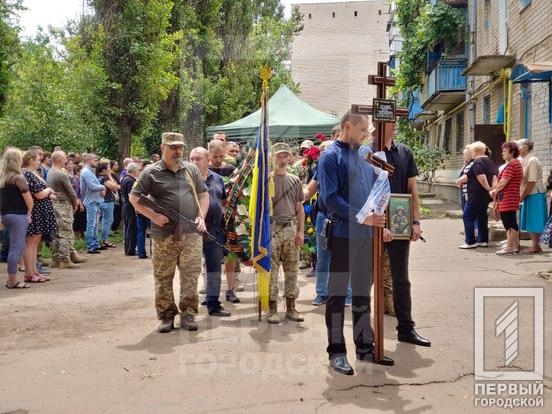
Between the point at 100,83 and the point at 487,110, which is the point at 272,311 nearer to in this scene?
the point at 100,83

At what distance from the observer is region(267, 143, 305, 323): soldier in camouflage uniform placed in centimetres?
682

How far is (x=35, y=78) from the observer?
18.3m

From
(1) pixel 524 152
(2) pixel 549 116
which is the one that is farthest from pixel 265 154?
(2) pixel 549 116

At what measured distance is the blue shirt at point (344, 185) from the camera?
4.91 m

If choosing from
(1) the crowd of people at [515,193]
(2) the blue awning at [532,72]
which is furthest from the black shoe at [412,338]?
(2) the blue awning at [532,72]

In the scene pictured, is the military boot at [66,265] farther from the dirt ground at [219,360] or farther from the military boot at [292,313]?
the military boot at [292,313]

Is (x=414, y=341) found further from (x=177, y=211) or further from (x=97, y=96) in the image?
(x=97, y=96)

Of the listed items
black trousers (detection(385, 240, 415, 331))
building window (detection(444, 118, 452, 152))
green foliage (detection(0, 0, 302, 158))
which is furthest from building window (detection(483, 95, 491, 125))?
black trousers (detection(385, 240, 415, 331))

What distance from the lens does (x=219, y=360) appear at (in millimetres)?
5332

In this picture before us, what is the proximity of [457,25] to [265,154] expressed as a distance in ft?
65.6

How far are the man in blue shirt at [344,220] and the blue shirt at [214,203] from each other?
100 inches

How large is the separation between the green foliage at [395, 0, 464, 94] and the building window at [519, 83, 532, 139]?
8957 millimetres

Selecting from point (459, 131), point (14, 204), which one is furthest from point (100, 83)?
point (459, 131)

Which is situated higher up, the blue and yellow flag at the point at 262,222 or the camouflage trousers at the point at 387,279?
the blue and yellow flag at the point at 262,222
